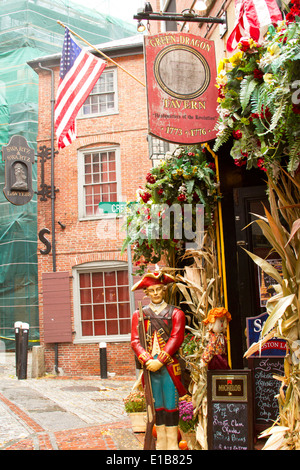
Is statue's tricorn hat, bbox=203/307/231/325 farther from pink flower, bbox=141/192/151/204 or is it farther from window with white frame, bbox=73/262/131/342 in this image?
window with white frame, bbox=73/262/131/342

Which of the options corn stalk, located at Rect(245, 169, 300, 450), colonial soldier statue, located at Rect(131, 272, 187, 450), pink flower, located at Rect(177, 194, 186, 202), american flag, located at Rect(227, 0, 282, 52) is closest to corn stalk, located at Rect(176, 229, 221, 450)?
colonial soldier statue, located at Rect(131, 272, 187, 450)

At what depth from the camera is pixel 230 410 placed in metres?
4.65

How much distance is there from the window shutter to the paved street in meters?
1.14

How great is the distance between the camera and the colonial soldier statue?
4.99m

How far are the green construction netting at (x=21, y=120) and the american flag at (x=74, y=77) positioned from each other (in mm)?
8590

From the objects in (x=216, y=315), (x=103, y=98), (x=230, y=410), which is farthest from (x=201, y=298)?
(x=103, y=98)

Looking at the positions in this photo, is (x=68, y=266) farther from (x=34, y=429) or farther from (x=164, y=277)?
(x=164, y=277)

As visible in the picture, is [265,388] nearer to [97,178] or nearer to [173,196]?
[173,196]

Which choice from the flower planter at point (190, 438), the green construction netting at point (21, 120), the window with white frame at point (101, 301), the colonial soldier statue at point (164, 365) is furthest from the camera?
the green construction netting at point (21, 120)

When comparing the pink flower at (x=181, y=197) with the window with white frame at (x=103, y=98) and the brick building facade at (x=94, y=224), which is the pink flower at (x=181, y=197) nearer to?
the brick building facade at (x=94, y=224)

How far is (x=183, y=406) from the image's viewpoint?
5.56 metres

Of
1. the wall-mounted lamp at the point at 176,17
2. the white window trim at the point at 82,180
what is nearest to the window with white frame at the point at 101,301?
the white window trim at the point at 82,180

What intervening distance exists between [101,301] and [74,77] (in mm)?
7155

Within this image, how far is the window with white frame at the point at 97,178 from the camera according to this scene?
1405cm
